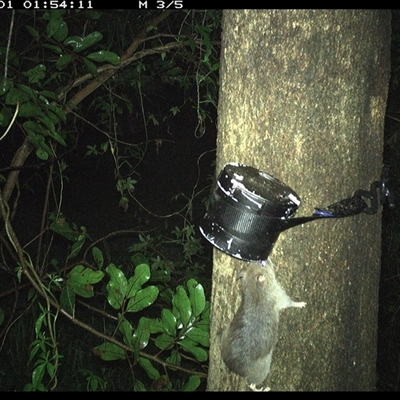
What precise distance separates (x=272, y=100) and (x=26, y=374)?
350 centimetres

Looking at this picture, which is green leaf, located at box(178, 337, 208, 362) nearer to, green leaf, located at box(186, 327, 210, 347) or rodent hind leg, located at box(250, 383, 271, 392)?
green leaf, located at box(186, 327, 210, 347)

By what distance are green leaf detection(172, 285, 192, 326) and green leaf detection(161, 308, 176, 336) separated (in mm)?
34

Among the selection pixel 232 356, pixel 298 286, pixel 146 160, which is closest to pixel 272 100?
pixel 298 286

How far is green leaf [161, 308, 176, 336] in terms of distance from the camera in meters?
2.02

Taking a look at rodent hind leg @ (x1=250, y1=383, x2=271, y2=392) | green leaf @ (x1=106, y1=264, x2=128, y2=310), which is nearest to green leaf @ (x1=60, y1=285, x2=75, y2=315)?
green leaf @ (x1=106, y1=264, x2=128, y2=310)

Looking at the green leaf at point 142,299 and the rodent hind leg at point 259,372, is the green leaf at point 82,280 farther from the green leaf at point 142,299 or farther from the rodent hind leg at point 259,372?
the rodent hind leg at point 259,372

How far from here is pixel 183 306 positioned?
2008mm

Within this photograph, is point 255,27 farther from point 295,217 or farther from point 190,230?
point 190,230

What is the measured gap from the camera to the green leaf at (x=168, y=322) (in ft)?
6.63

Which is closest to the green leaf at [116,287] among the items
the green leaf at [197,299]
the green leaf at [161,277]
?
the green leaf at [197,299]

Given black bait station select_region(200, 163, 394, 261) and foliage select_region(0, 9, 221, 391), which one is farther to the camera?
foliage select_region(0, 9, 221, 391)

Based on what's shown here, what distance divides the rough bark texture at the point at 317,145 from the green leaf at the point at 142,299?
721mm

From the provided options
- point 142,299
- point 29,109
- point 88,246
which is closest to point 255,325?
point 142,299

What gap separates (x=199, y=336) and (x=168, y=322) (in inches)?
5.0
